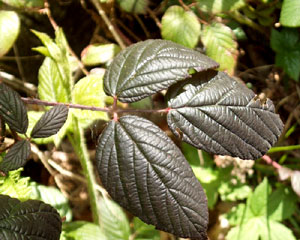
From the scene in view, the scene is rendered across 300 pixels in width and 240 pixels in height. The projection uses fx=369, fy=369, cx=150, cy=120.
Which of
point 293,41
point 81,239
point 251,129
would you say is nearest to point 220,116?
point 251,129

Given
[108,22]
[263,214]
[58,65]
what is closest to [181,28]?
[108,22]

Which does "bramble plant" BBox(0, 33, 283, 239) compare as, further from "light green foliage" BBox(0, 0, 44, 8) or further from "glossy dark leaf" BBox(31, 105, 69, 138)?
"light green foliage" BBox(0, 0, 44, 8)

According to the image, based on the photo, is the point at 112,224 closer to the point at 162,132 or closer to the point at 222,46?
the point at 162,132

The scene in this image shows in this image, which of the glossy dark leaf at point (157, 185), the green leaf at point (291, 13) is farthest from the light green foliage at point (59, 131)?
the green leaf at point (291, 13)

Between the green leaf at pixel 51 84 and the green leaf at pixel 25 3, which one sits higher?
the green leaf at pixel 25 3

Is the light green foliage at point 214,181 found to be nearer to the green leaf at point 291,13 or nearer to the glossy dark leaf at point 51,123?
the green leaf at point 291,13

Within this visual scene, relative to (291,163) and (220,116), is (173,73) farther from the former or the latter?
(291,163)

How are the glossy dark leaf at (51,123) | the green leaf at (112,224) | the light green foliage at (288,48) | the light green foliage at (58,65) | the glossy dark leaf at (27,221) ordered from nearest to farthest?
the glossy dark leaf at (27,221) → the glossy dark leaf at (51,123) → the light green foliage at (58,65) → the green leaf at (112,224) → the light green foliage at (288,48)
